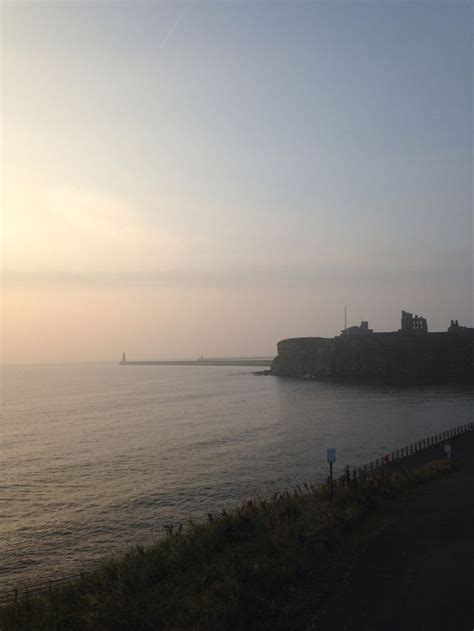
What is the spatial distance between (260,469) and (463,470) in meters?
18.4

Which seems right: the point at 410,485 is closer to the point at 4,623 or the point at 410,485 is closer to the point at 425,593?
the point at 425,593

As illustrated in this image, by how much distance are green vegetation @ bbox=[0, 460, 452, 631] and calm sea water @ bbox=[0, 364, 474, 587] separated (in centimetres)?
999

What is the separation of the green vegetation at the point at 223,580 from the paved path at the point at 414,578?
837 mm

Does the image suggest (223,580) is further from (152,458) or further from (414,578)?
(152,458)

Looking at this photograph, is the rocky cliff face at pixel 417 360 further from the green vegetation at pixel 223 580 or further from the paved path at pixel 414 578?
the green vegetation at pixel 223 580

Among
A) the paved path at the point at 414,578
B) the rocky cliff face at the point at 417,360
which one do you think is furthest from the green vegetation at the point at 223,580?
the rocky cliff face at the point at 417,360

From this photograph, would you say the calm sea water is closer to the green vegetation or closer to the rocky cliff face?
the green vegetation

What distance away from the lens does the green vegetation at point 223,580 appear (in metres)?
14.1

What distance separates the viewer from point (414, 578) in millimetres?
16328

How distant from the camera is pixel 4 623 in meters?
15.3

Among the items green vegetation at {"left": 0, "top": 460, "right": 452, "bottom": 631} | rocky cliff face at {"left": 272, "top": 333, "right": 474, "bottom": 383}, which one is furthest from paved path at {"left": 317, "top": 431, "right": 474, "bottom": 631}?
rocky cliff face at {"left": 272, "top": 333, "right": 474, "bottom": 383}

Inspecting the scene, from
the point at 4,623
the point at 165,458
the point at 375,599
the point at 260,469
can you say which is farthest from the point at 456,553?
the point at 165,458

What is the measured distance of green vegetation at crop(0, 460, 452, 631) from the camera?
14102mm

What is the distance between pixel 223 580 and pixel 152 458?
131 feet
